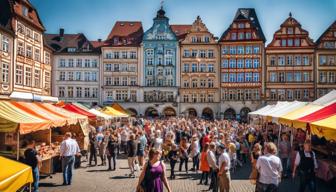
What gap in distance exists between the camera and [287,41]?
48.5m

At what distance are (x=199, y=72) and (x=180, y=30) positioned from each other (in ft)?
25.8

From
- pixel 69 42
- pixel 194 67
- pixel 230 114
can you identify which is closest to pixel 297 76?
pixel 230 114

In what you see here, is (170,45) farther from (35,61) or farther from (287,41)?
(35,61)

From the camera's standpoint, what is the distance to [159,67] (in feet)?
169

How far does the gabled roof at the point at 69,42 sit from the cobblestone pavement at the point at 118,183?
40278 millimetres

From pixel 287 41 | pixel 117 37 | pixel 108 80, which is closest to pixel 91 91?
pixel 108 80

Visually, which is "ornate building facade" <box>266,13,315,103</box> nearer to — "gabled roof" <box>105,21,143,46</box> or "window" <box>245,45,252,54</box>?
"window" <box>245,45,252,54</box>

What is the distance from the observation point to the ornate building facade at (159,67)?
51250mm

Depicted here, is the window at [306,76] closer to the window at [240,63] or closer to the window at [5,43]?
the window at [240,63]

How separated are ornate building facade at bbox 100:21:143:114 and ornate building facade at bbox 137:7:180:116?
110 centimetres

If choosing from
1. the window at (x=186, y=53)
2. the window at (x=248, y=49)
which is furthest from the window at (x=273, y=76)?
the window at (x=186, y=53)

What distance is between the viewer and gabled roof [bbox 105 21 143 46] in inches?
2056

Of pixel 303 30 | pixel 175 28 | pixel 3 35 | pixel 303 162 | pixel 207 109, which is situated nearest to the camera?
pixel 303 162

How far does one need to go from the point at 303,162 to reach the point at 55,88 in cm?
4753
